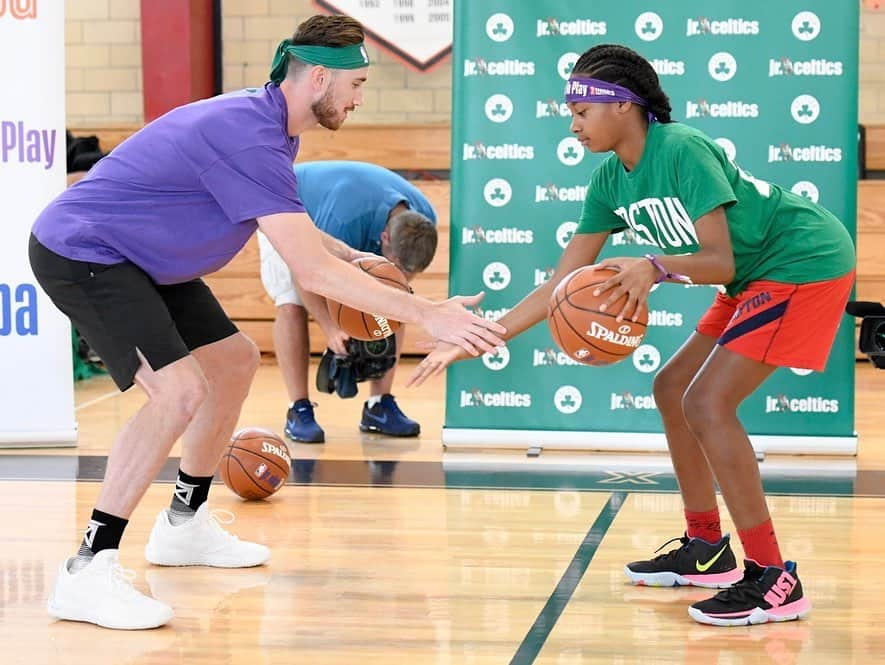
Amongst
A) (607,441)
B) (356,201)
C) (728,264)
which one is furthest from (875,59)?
(728,264)

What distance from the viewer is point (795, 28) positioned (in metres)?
5.77

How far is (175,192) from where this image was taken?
3535 mm

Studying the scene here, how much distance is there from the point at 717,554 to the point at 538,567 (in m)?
0.54

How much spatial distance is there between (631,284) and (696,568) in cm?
98

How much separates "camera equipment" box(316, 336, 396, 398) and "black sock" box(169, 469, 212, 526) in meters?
1.99

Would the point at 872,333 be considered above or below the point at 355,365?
above

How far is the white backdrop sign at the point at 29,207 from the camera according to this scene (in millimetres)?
5945

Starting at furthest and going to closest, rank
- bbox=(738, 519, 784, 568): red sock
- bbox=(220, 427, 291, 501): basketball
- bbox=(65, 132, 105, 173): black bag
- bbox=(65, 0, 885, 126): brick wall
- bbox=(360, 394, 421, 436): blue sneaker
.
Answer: bbox=(65, 0, 885, 126): brick wall, bbox=(65, 132, 105, 173): black bag, bbox=(360, 394, 421, 436): blue sneaker, bbox=(220, 427, 291, 501): basketball, bbox=(738, 519, 784, 568): red sock

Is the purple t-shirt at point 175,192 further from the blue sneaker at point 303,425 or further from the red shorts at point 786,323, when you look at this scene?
the blue sneaker at point 303,425

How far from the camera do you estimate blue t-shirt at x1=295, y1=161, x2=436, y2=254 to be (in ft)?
20.0

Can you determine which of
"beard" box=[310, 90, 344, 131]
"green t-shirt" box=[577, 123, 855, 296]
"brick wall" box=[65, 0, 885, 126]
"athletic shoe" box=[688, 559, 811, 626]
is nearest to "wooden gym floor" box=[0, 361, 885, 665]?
"athletic shoe" box=[688, 559, 811, 626]

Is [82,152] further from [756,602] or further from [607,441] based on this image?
[756,602]

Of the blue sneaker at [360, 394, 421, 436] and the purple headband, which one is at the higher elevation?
the purple headband

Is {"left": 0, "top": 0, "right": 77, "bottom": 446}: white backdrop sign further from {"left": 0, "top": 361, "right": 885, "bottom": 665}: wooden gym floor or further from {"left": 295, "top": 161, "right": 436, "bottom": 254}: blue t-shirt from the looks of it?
{"left": 295, "top": 161, "right": 436, "bottom": 254}: blue t-shirt
